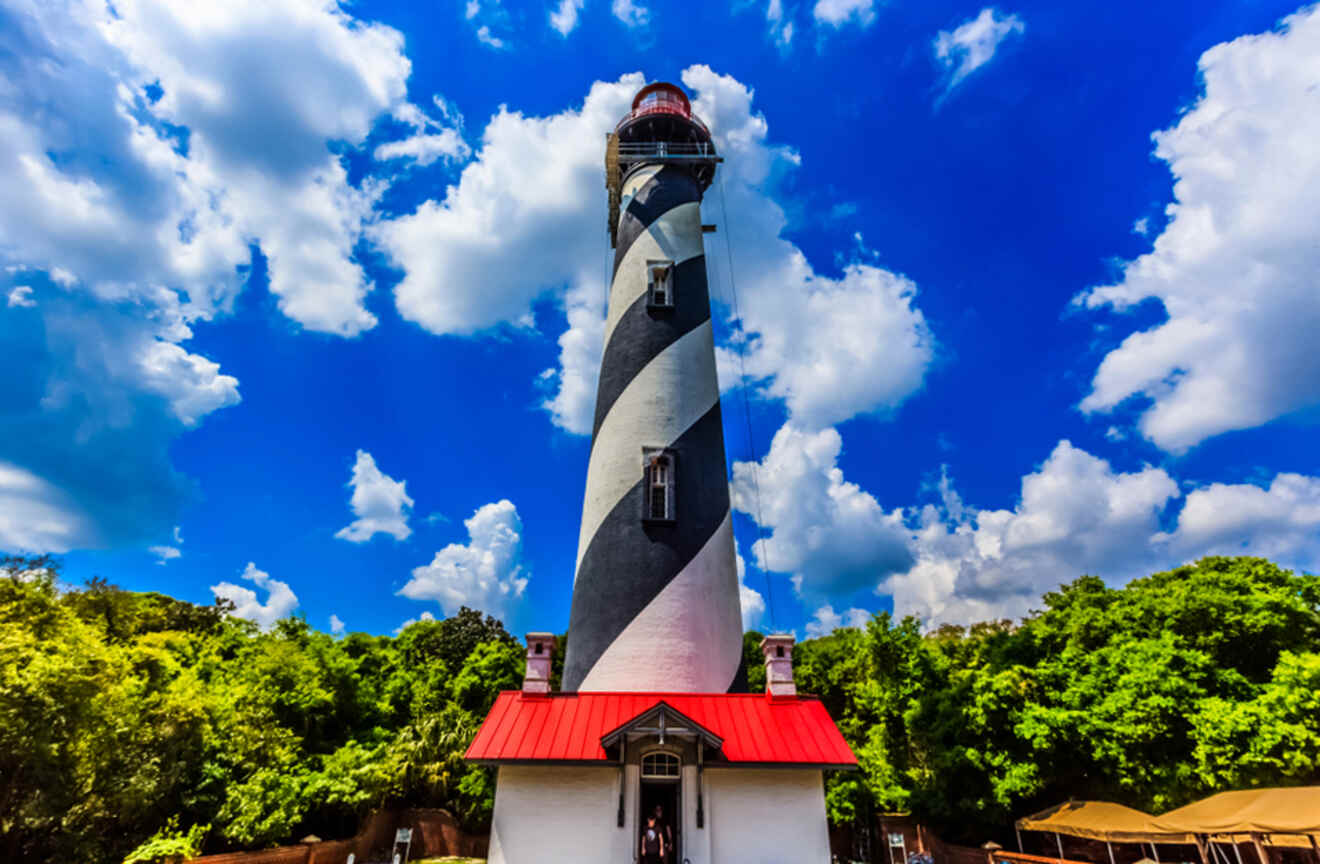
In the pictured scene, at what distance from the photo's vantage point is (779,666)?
1213 centimetres

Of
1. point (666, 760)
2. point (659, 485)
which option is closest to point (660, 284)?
point (659, 485)

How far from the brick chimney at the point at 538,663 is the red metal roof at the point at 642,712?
0.21 m

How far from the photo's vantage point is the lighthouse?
33.7ft

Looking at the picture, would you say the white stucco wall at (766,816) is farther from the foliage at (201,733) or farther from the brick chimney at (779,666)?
the foliage at (201,733)

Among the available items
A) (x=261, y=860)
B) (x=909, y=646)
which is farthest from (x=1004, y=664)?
(x=261, y=860)

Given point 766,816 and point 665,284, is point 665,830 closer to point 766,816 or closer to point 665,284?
point 766,816

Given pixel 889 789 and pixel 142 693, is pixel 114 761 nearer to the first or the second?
pixel 142 693

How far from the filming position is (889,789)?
1858 cm

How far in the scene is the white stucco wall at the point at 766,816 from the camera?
10188 mm

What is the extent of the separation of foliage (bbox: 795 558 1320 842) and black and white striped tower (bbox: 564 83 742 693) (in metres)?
8.94

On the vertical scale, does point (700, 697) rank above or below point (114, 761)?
above

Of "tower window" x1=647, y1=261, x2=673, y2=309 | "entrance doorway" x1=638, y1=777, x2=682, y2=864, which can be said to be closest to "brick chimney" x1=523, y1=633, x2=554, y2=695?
"entrance doorway" x1=638, y1=777, x2=682, y2=864

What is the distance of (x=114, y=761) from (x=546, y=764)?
37.2 feet

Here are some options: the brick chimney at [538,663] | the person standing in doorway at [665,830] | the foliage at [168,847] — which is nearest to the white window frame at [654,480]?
the brick chimney at [538,663]
